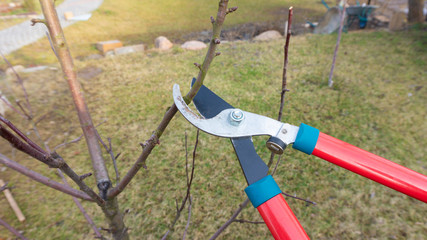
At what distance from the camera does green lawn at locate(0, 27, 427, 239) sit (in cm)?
181

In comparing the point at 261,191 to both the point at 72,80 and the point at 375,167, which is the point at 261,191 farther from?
the point at 72,80

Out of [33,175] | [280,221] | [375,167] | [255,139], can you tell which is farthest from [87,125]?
[255,139]

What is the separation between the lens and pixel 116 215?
1.09 metres

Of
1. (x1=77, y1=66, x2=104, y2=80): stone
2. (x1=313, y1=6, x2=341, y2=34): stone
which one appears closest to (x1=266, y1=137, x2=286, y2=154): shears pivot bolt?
(x1=77, y1=66, x2=104, y2=80): stone

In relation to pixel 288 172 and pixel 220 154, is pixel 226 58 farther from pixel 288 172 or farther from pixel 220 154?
pixel 288 172

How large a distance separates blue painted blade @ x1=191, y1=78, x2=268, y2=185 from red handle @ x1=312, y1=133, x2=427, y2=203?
288mm

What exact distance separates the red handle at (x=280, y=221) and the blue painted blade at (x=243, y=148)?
5.0 inches

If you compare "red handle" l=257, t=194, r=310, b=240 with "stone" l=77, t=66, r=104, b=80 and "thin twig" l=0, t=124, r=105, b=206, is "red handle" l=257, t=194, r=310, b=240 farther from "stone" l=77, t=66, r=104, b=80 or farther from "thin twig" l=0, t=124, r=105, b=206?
"stone" l=77, t=66, r=104, b=80

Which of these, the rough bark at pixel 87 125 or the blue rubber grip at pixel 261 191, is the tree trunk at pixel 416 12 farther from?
the rough bark at pixel 87 125

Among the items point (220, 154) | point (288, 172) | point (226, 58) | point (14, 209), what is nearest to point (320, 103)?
point (288, 172)

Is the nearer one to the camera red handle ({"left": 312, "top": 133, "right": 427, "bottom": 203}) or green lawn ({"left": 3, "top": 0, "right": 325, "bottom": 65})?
red handle ({"left": 312, "top": 133, "right": 427, "bottom": 203})

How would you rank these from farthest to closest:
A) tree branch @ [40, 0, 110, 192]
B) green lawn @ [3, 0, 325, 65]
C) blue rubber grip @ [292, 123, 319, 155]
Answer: green lawn @ [3, 0, 325, 65], blue rubber grip @ [292, 123, 319, 155], tree branch @ [40, 0, 110, 192]

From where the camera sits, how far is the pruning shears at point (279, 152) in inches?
36.8

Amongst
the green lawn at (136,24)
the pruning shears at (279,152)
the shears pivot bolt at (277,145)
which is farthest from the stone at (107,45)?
the shears pivot bolt at (277,145)
